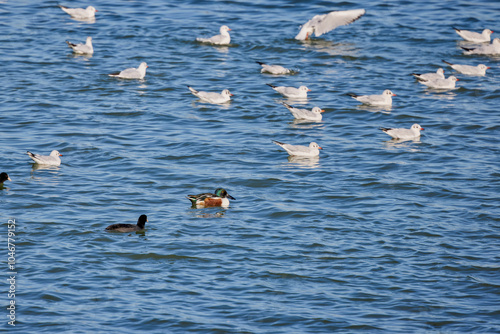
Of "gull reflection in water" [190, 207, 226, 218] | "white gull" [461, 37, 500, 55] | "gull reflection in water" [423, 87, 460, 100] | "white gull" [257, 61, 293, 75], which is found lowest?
"gull reflection in water" [190, 207, 226, 218]

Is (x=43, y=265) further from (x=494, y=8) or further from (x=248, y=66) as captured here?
(x=494, y=8)

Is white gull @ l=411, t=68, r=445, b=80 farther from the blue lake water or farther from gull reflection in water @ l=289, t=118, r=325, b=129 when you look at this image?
gull reflection in water @ l=289, t=118, r=325, b=129

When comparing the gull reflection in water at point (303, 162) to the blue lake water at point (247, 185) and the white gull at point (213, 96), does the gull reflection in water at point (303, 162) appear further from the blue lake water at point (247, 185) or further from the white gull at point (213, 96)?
the white gull at point (213, 96)

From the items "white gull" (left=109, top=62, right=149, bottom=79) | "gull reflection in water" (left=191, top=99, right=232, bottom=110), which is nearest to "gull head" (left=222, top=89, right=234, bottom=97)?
"gull reflection in water" (left=191, top=99, right=232, bottom=110)

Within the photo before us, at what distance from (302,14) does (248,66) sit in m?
6.40

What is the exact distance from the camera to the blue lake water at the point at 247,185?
34.4ft

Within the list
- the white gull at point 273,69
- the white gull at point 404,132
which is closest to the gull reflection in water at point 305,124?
the white gull at point 404,132

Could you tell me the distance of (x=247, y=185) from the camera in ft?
49.5

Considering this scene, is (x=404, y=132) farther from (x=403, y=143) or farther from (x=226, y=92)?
(x=226, y=92)

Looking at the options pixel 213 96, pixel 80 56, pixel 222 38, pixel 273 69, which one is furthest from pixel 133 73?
pixel 222 38

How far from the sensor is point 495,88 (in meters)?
21.4

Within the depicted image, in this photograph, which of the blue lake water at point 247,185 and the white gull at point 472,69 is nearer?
the blue lake water at point 247,185

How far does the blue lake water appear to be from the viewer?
10.5 metres

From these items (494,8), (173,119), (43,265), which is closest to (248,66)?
(173,119)
